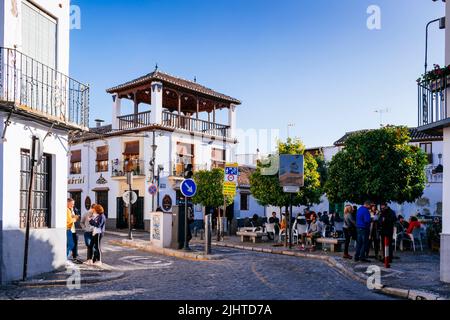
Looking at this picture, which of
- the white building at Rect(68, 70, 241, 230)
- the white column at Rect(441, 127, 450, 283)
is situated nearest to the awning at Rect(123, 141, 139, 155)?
the white building at Rect(68, 70, 241, 230)

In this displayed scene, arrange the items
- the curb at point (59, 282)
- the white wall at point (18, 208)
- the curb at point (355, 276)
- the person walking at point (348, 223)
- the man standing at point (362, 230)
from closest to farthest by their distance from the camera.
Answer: the curb at point (355, 276) < the curb at point (59, 282) < the white wall at point (18, 208) < the man standing at point (362, 230) < the person walking at point (348, 223)

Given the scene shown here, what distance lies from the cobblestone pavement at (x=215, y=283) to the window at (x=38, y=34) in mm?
5503

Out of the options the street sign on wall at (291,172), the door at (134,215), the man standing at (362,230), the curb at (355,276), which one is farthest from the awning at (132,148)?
the man standing at (362,230)

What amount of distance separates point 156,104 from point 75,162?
1041 centimetres

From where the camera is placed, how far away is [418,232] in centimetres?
1905

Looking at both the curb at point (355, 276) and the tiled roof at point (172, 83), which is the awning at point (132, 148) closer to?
the tiled roof at point (172, 83)

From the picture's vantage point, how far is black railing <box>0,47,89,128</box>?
10438mm

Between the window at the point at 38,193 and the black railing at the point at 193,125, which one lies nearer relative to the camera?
the window at the point at 38,193

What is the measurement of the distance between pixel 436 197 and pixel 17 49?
35.5 m

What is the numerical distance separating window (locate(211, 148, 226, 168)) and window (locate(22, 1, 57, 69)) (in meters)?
25.2

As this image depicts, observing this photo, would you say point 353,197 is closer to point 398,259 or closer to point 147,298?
point 398,259

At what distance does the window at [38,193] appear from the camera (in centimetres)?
1127

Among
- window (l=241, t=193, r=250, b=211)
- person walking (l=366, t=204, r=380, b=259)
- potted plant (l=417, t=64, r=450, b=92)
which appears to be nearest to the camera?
potted plant (l=417, t=64, r=450, b=92)

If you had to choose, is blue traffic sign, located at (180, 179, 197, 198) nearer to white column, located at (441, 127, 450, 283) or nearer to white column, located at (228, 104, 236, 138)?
white column, located at (441, 127, 450, 283)
